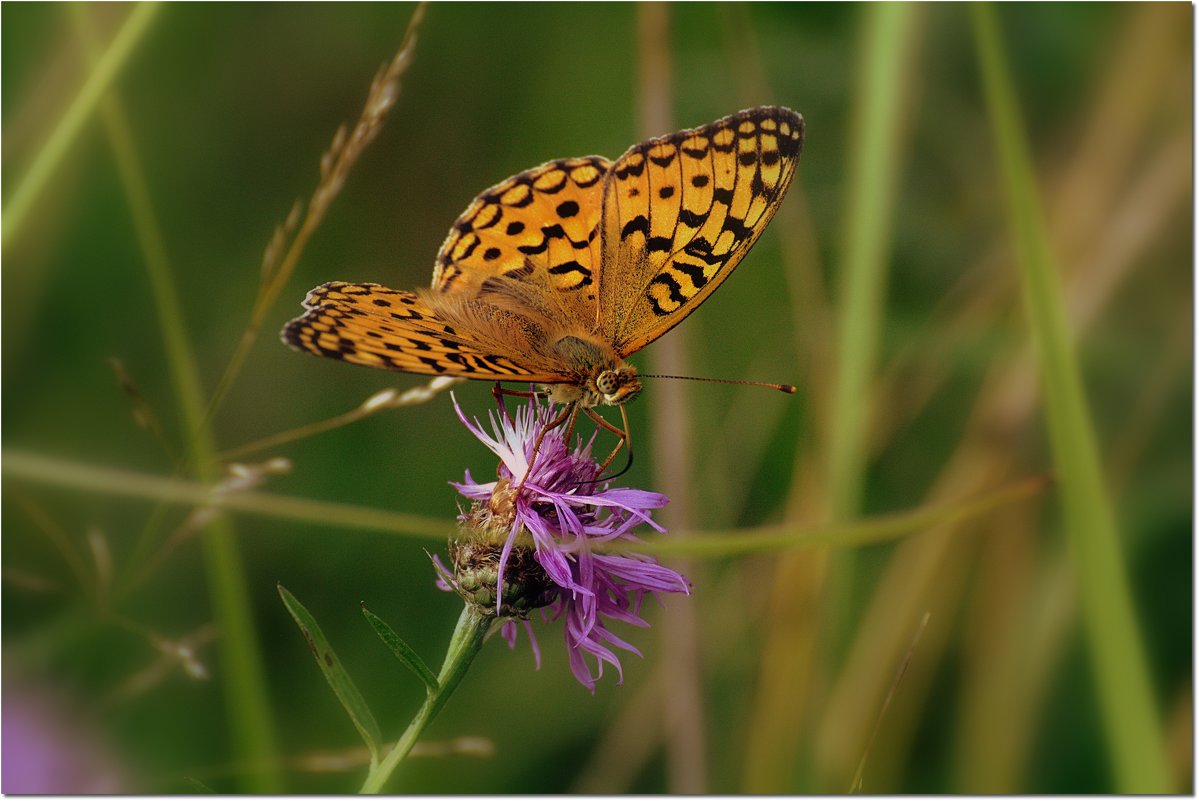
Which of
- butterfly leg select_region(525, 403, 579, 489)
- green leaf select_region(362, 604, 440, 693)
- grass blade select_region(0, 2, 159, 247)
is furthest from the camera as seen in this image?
grass blade select_region(0, 2, 159, 247)

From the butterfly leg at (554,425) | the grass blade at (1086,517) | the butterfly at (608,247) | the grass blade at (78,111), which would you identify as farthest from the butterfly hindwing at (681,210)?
the grass blade at (78,111)

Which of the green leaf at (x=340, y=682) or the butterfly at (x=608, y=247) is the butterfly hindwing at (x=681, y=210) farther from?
the green leaf at (x=340, y=682)

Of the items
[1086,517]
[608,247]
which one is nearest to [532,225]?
[608,247]

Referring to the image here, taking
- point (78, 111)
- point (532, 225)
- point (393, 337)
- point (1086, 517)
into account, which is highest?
point (78, 111)

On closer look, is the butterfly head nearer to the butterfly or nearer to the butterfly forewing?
the butterfly

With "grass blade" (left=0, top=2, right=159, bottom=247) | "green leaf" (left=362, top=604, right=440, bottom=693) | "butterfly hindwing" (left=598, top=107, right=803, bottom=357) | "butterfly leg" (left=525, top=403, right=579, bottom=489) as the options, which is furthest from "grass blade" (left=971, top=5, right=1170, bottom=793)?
"grass blade" (left=0, top=2, right=159, bottom=247)

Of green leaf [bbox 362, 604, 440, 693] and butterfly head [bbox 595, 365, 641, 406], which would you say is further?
butterfly head [bbox 595, 365, 641, 406]

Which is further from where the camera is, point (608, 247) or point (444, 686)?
point (608, 247)

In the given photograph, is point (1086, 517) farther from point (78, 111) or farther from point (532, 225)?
point (78, 111)
